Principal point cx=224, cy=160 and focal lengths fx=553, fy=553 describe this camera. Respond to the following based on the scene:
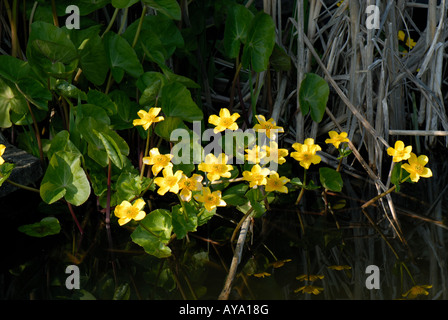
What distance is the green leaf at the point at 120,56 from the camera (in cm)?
140

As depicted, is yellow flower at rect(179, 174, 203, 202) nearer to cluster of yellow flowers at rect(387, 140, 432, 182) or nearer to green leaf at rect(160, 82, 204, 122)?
green leaf at rect(160, 82, 204, 122)

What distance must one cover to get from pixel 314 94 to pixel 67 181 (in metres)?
0.70

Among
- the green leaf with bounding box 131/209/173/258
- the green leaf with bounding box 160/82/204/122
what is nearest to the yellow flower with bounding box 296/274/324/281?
the green leaf with bounding box 131/209/173/258

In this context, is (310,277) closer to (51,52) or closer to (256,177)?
(256,177)

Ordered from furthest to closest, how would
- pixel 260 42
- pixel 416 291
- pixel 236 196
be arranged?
pixel 260 42 → pixel 236 196 → pixel 416 291

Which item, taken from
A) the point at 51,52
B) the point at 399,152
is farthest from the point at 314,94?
the point at 51,52

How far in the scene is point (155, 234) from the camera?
3.97 ft

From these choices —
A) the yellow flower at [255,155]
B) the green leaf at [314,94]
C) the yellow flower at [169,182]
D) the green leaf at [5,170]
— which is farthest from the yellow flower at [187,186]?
the green leaf at [314,94]

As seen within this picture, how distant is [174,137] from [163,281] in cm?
35

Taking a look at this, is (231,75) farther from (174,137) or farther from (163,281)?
(163,281)

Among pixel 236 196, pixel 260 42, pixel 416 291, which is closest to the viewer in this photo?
pixel 416 291

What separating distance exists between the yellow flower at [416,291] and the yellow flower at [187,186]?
1.58ft

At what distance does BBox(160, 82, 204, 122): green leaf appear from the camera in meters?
1.34

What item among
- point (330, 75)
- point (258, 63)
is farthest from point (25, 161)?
point (330, 75)
